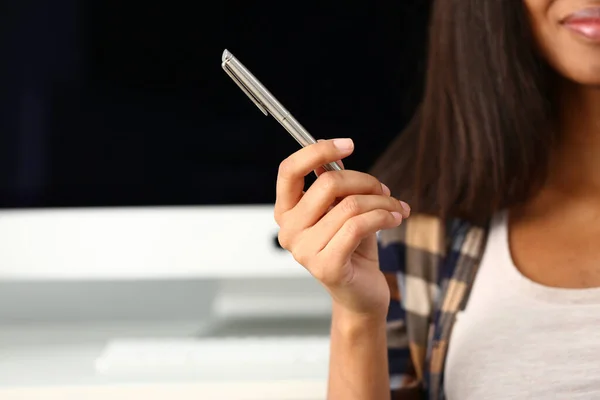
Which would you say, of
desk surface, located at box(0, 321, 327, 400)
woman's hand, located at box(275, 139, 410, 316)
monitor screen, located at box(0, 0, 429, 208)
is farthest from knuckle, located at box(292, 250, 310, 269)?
monitor screen, located at box(0, 0, 429, 208)

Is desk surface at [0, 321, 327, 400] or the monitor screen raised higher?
the monitor screen

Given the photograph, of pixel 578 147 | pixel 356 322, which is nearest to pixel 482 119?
pixel 578 147

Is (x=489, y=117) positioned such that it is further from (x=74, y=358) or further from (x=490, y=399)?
(x=74, y=358)

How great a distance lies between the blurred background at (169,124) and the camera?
646mm

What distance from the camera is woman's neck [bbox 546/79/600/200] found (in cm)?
54

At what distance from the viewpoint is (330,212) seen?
363 millimetres

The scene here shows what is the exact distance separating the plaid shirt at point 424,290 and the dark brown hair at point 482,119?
2 centimetres

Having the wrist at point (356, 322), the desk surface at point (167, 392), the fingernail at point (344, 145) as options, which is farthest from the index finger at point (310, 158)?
the desk surface at point (167, 392)

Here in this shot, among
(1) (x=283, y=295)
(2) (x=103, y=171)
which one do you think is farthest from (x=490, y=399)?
(2) (x=103, y=171)

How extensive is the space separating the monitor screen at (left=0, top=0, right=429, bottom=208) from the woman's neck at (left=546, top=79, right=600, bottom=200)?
184mm

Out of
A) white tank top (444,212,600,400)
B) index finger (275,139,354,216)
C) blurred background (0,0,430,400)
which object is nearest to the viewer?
index finger (275,139,354,216)

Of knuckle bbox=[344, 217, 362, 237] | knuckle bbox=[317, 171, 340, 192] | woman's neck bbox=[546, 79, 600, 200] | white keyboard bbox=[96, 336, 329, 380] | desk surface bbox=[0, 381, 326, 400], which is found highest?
knuckle bbox=[317, 171, 340, 192]

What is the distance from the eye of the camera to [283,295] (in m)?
0.71

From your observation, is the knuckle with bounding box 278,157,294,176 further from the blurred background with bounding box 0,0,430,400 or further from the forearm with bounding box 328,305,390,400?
the blurred background with bounding box 0,0,430,400
